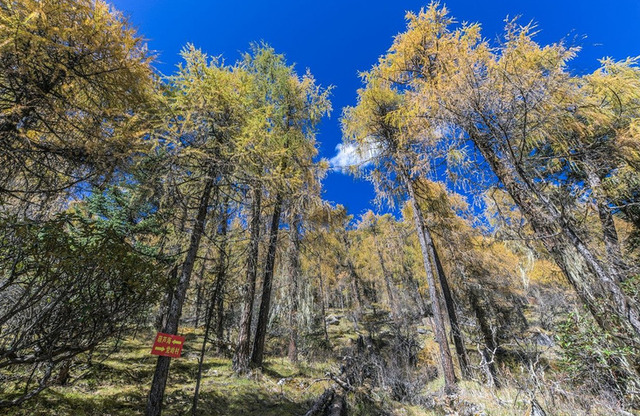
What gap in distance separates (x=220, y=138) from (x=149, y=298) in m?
3.27

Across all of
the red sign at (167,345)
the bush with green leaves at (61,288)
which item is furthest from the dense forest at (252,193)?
the red sign at (167,345)

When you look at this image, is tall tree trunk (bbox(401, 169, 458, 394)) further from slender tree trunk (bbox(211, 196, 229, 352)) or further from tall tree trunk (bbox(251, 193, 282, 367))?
slender tree trunk (bbox(211, 196, 229, 352))

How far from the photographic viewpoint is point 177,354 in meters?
3.72

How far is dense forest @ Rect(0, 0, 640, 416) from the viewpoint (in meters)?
2.95

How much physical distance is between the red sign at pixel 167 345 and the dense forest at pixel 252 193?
39 cm

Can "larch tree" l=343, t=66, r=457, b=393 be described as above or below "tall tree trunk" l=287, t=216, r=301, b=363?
above

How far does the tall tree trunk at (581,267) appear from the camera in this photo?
2.90 metres

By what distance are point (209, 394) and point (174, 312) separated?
2.08 meters

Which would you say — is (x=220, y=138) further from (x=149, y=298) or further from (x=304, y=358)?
(x=304, y=358)

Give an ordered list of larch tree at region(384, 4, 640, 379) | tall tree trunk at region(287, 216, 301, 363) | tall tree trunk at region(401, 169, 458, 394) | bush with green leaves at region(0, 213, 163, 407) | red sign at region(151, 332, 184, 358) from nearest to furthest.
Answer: bush with green leaves at region(0, 213, 163, 407) → larch tree at region(384, 4, 640, 379) → red sign at region(151, 332, 184, 358) → tall tree trunk at region(401, 169, 458, 394) → tall tree trunk at region(287, 216, 301, 363)

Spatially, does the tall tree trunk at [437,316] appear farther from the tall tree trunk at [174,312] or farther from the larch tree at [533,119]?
the tall tree trunk at [174,312]

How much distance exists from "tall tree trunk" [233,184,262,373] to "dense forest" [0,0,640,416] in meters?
0.06

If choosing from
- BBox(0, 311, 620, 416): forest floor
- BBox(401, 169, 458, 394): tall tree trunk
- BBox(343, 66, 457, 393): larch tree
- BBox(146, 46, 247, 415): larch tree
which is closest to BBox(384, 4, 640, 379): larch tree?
BBox(343, 66, 457, 393): larch tree

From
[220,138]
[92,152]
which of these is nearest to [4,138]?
[92,152]
